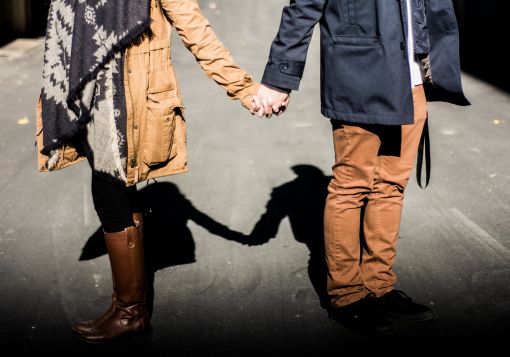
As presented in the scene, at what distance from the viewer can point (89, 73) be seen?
3160mm

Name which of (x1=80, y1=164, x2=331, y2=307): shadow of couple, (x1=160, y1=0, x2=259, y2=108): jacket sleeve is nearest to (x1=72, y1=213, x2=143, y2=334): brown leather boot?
Result: (x1=80, y1=164, x2=331, y2=307): shadow of couple

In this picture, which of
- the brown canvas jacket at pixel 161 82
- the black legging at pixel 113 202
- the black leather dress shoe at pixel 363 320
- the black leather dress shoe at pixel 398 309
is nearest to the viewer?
the brown canvas jacket at pixel 161 82

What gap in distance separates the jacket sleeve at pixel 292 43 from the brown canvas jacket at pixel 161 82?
5.9 inches

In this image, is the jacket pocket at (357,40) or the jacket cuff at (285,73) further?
the jacket cuff at (285,73)

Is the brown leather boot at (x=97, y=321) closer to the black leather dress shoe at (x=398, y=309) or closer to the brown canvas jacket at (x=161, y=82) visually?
the brown canvas jacket at (x=161, y=82)

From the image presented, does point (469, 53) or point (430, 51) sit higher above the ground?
point (430, 51)

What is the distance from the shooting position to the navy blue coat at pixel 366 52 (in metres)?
3.19

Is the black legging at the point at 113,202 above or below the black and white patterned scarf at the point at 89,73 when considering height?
below

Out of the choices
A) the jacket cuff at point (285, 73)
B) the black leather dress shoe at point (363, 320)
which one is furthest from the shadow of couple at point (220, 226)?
the jacket cuff at point (285, 73)

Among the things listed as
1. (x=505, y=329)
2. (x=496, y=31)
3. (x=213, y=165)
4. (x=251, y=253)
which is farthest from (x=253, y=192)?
(x=496, y=31)

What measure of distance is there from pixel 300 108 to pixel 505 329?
448cm

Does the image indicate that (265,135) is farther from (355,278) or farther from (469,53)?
(469,53)

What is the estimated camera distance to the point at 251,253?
4.54 m

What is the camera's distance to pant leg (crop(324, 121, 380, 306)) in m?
3.42
